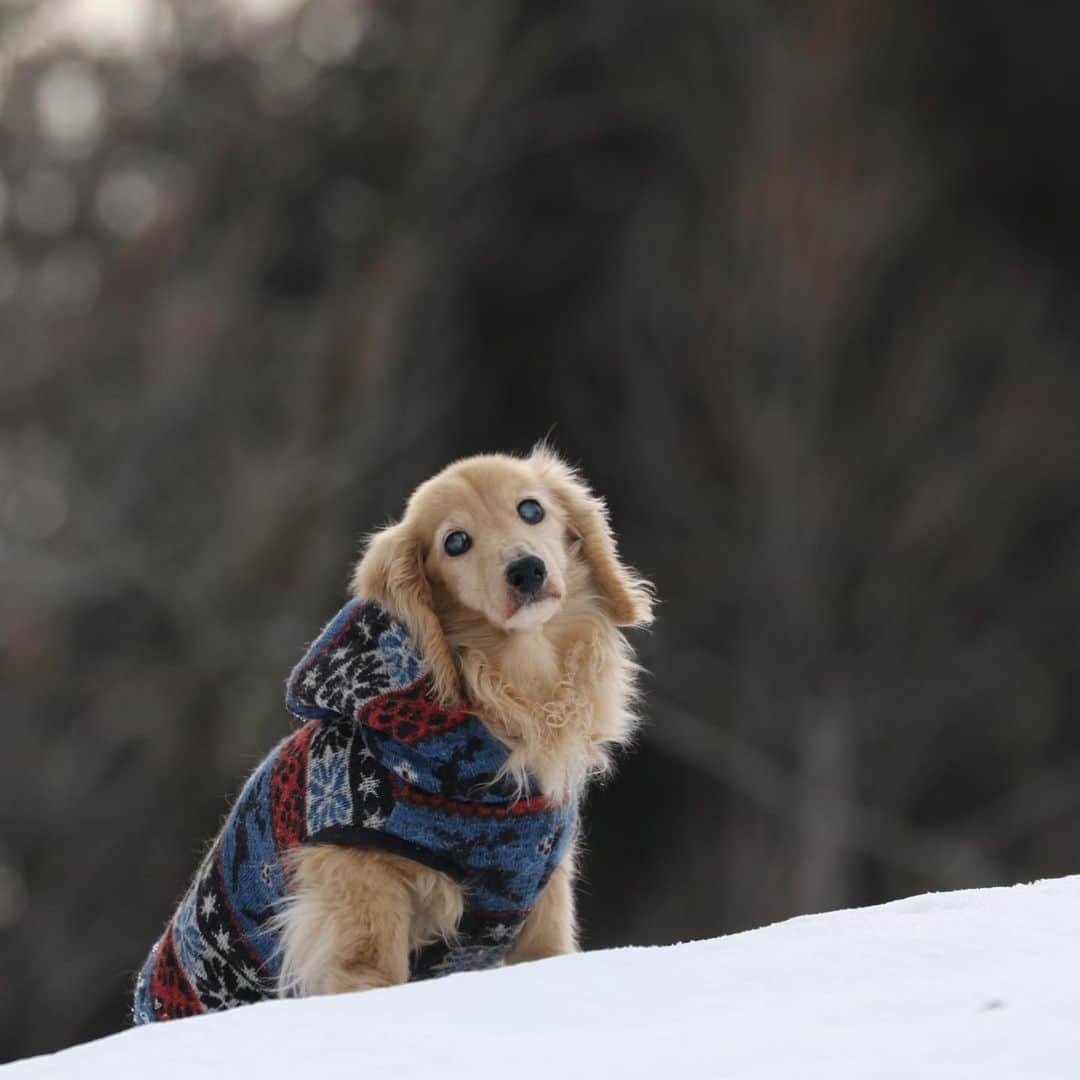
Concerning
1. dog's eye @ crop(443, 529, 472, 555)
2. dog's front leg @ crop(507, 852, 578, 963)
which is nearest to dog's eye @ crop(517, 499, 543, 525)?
dog's eye @ crop(443, 529, 472, 555)

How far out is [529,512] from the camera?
14.9ft

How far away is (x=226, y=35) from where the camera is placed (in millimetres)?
15891

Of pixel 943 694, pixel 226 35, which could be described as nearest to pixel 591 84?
pixel 226 35

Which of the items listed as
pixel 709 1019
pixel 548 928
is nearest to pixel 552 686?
pixel 548 928

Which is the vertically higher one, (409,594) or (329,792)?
(409,594)

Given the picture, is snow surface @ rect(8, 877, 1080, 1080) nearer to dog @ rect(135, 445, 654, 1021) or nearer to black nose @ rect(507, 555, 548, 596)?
dog @ rect(135, 445, 654, 1021)

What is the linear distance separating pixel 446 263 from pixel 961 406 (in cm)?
432

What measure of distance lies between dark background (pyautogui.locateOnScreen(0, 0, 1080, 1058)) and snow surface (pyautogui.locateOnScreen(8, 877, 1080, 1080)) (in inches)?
414

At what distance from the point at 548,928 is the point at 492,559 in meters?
0.95

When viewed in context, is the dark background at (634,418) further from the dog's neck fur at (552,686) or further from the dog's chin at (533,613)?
the dog's chin at (533,613)

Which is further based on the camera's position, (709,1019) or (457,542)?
(457,542)

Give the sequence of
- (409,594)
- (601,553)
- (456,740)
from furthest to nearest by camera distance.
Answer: (601,553) < (409,594) < (456,740)

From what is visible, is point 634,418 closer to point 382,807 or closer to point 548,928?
point 548,928

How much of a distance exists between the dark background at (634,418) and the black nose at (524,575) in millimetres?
9870
